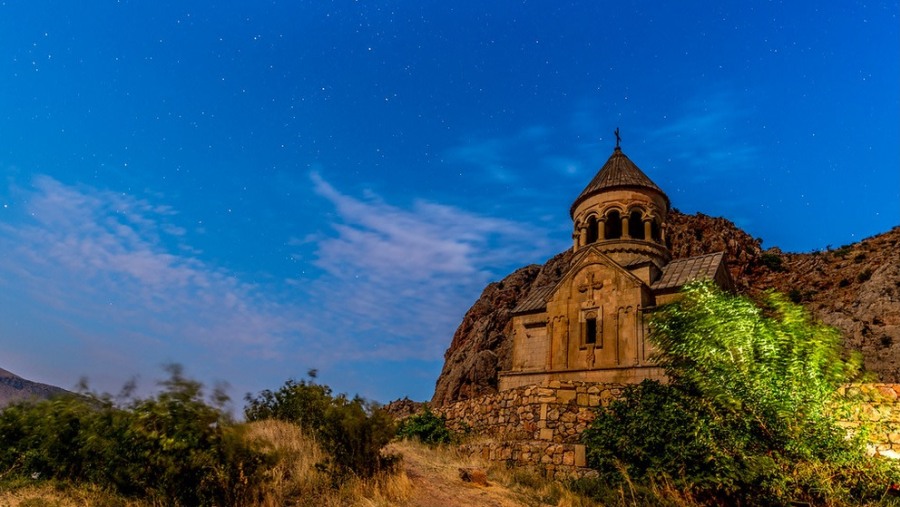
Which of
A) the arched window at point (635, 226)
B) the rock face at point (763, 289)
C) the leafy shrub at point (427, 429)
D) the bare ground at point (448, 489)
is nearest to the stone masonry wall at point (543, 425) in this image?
the leafy shrub at point (427, 429)

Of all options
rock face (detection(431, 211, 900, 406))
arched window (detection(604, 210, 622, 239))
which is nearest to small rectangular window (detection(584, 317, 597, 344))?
arched window (detection(604, 210, 622, 239))

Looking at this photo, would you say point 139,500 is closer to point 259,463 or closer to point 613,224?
point 259,463

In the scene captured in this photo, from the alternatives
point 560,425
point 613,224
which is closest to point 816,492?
point 560,425

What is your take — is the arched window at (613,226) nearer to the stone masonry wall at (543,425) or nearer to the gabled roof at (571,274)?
the gabled roof at (571,274)

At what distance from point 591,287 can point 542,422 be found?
272 inches

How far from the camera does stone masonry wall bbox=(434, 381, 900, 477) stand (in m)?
10.3

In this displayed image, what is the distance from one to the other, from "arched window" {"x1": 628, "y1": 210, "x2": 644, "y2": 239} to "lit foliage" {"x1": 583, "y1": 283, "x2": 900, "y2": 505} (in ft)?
32.4

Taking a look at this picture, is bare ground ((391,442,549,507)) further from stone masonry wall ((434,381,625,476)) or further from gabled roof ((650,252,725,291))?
gabled roof ((650,252,725,291))

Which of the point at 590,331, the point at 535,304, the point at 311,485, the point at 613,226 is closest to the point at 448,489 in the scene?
the point at 311,485

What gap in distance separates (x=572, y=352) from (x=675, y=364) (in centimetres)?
701

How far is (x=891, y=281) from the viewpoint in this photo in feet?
96.9

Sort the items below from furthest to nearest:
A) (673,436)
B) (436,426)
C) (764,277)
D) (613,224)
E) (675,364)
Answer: (764,277)
(613,224)
(436,426)
(675,364)
(673,436)

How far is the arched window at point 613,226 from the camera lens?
20.0m

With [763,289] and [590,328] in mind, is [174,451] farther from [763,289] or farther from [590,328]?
[763,289]
